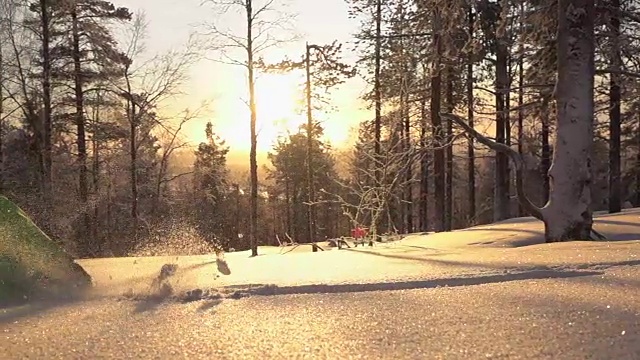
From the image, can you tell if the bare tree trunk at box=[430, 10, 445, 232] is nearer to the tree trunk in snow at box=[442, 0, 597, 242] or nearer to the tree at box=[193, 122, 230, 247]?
the tree trunk in snow at box=[442, 0, 597, 242]

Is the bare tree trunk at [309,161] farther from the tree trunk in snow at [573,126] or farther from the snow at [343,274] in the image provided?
the snow at [343,274]

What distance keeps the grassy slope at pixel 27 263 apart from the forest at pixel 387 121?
2.74 metres

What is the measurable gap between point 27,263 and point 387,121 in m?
12.5

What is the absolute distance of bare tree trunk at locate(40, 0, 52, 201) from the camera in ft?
60.2

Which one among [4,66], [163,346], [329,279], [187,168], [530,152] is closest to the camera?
[163,346]

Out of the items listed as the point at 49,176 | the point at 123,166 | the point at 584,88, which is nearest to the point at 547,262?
the point at 584,88

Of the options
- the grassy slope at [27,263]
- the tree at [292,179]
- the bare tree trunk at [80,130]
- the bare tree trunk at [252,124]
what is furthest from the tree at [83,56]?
the tree at [292,179]

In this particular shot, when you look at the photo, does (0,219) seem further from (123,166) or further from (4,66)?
(123,166)

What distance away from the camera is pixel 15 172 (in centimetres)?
2014

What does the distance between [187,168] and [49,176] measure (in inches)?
432

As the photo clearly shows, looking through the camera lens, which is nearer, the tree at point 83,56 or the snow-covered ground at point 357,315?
the snow-covered ground at point 357,315

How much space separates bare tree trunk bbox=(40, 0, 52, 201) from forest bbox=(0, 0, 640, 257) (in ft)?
0.19

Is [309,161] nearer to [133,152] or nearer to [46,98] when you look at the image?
[133,152]

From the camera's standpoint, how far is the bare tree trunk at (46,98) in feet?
60.2
